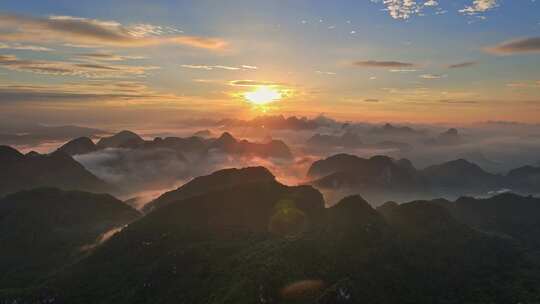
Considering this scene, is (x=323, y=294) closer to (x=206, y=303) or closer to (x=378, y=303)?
(x=378, y=303)

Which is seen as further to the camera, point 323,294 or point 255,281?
point 255,281

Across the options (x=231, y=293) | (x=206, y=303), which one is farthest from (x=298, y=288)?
(x=206, y=303)

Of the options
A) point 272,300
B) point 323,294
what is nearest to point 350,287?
point 323,294

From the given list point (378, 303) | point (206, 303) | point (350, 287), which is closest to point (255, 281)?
point (206, 303)

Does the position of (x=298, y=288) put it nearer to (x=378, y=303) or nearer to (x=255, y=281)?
(x=255, y=281)

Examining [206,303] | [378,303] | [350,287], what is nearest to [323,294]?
[350,287]

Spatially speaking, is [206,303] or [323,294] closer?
[323,294]
